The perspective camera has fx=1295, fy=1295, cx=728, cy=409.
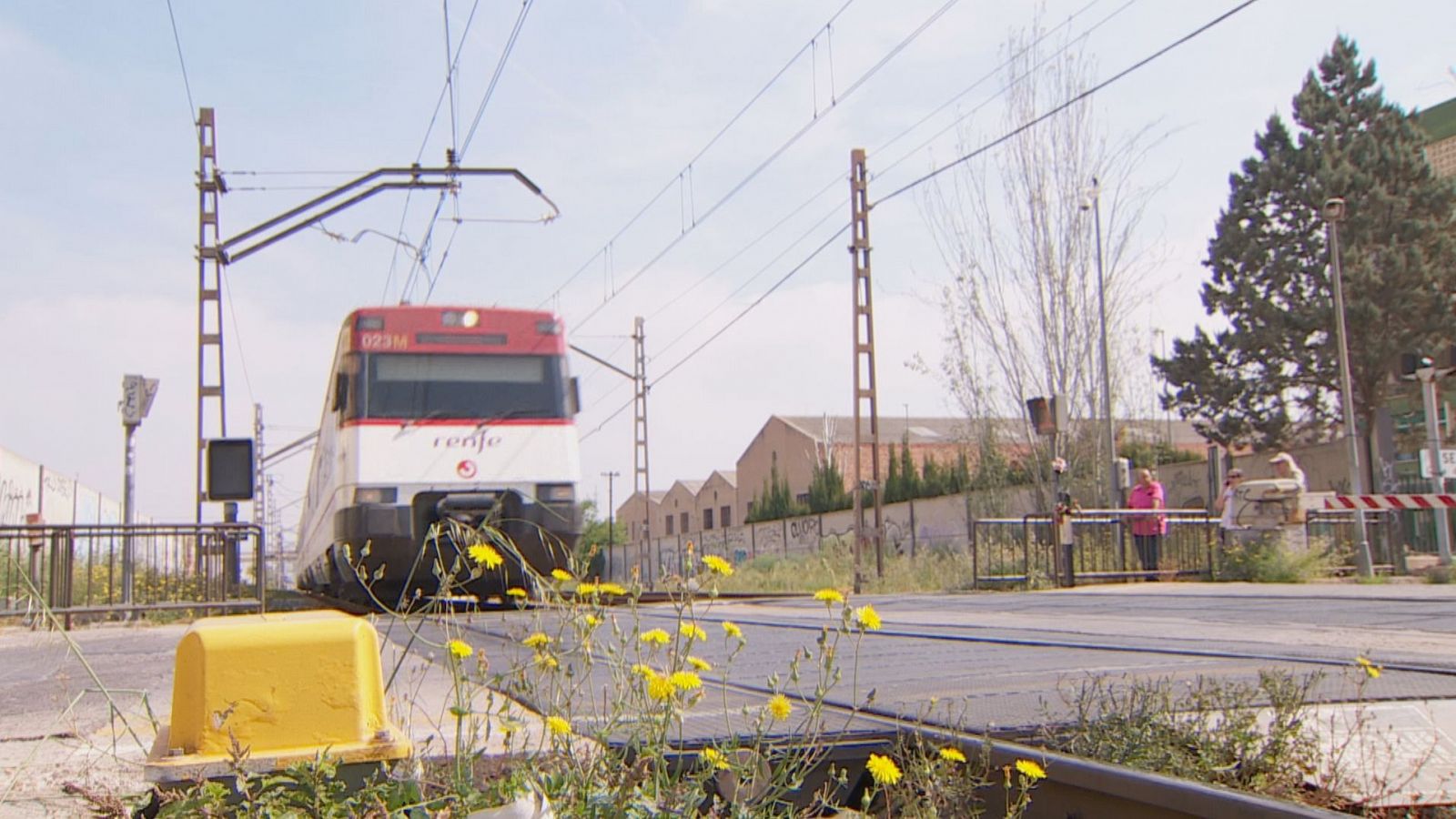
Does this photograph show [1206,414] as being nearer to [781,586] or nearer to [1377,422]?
[1377,422]

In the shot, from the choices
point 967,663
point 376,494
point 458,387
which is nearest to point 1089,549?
point 458,387

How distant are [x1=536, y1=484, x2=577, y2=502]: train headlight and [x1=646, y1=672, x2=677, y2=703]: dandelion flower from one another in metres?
11.9

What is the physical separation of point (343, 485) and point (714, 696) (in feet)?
33.4

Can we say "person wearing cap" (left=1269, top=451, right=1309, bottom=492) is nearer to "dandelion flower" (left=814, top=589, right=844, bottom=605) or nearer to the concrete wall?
"dandelion flower" (left=814, top=589, right=844, bottom=605)

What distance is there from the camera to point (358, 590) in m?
16.3

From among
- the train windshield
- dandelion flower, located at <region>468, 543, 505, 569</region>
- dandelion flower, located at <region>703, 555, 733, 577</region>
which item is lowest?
dandelion flower, located at <region>703, 555, 733, 577</region>

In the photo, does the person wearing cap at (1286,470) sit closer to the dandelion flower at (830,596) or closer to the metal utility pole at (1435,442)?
the metal utility pole at (1435,442)

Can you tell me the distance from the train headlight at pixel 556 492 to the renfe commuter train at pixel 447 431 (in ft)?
0.03

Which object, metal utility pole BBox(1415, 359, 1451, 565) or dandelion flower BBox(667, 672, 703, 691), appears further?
metal utility pole BBox(1415, 359, 1451, 565)

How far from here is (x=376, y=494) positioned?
1373 cm

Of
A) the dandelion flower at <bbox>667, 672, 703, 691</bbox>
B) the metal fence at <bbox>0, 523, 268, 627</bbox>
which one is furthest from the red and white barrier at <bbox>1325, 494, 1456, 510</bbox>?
the dandelion flower at <bbox>667, 672, 703, 691</bbox>

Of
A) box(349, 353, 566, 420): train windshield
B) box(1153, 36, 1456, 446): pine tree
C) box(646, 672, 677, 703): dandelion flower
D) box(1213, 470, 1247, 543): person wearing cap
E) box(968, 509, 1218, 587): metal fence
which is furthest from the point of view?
box(1153, 36, 1456, 446): pine tree

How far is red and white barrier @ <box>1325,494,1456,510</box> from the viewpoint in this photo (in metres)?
16.3

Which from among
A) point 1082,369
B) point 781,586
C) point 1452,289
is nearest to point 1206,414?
point 1452,289
